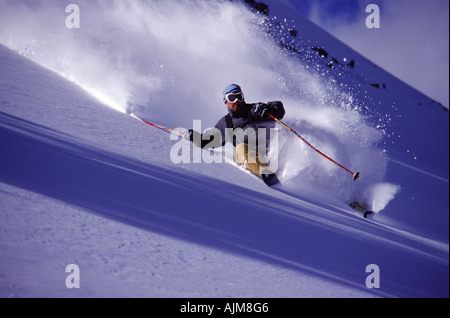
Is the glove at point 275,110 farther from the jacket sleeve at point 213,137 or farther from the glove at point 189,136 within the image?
the glove at point 189,136

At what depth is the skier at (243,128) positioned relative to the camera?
3455mm

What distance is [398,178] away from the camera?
27.0 feet

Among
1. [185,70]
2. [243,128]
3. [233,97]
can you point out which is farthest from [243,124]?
[185,70]

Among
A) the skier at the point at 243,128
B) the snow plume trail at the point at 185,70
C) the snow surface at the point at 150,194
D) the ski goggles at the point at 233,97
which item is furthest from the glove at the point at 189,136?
the snow plume trail at the point at 185,70

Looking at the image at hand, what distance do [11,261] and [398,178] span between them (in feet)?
32.5

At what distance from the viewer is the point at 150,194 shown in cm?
176

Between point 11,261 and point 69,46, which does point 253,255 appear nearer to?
point 11,261

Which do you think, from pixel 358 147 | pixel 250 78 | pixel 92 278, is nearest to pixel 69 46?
pixel 250 78

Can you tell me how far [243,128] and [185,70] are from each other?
3.21 m

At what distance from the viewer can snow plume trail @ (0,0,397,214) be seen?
4629 mm

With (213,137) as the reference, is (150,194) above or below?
below

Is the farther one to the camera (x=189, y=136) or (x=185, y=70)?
(x=185, y=70)

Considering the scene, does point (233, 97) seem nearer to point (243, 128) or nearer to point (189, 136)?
point (243, 128)

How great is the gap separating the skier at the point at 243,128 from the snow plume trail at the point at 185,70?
74 cm
